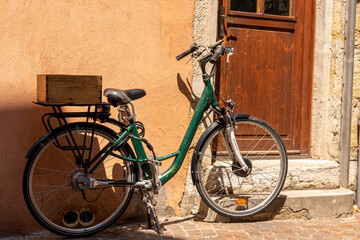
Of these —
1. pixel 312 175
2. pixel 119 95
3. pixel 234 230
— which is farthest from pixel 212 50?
pixel 312 175

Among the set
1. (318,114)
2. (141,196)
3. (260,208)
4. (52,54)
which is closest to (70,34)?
(52,54)

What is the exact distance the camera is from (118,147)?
4426 mm

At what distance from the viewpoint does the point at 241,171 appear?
490 centimetres

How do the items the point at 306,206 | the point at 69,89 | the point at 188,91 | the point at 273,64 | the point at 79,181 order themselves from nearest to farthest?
the point at 69,89 → the point at 79,181 → the point at 188,91 → the point at 306,206 → the point at 273,64

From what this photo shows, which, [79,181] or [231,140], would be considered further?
[231,140]

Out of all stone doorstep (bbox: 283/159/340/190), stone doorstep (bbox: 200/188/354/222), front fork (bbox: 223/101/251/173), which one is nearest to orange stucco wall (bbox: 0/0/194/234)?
front fork (bbox: 223/101/251/173)

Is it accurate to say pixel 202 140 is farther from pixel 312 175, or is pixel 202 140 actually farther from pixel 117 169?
pixel 312 175

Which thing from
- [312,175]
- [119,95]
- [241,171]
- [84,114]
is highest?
[119,95]

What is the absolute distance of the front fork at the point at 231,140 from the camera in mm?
4844

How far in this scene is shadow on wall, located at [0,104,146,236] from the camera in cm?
452

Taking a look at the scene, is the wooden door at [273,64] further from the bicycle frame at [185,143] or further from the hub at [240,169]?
the hub at [240,169]

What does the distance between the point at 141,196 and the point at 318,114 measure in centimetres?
225

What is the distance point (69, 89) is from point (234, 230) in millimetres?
1922

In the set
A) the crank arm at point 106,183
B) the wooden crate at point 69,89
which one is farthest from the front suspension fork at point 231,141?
the wooden crate at point 69,89
